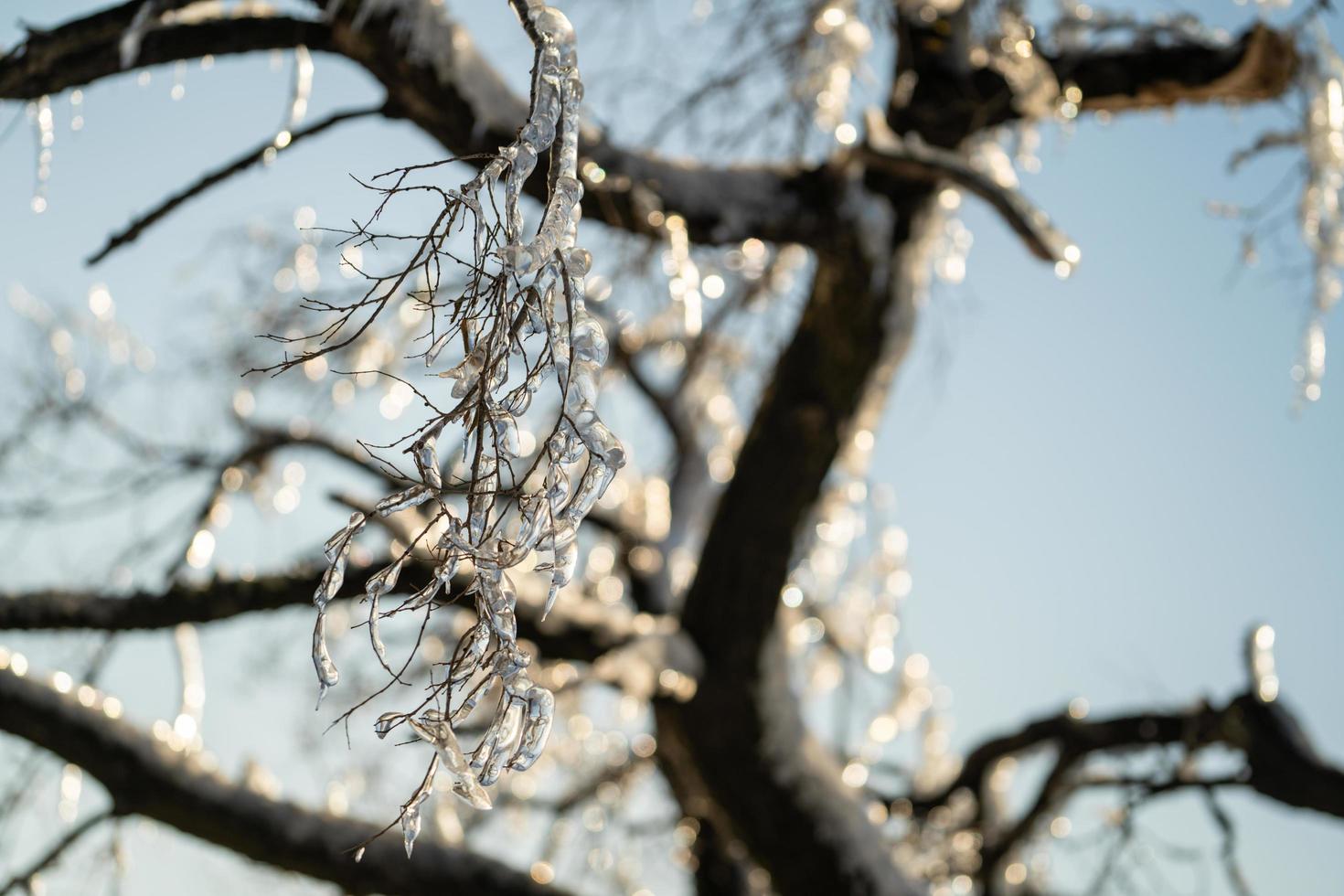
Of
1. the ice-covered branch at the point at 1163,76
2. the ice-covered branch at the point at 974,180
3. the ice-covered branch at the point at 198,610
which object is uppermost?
the ice-covered branch at the point at 1163,76

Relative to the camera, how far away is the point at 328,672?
902 mm

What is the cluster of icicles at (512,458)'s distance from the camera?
864 mm

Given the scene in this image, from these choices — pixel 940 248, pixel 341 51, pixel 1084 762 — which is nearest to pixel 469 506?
pixel 341 51

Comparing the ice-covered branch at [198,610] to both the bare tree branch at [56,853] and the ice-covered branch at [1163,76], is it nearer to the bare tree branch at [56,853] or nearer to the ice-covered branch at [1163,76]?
the bare tree branch at [56,853]

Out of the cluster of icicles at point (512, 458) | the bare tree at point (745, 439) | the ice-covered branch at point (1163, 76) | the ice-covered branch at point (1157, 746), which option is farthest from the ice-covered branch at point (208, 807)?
the ice-covered branch at point (1163, 76)

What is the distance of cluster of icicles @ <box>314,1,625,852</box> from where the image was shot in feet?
2.84

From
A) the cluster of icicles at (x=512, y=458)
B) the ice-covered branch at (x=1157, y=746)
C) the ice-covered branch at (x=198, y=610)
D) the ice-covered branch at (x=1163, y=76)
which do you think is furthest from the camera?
the ice-covered branch at (x=1157, y=746)

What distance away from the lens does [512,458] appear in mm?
923

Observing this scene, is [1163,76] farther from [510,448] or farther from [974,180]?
[510,448]

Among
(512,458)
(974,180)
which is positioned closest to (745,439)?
(974,180)

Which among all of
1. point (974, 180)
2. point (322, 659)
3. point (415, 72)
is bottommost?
point (322, 659)

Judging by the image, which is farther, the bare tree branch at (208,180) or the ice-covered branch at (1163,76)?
the ice-covered branch at (1163,76)

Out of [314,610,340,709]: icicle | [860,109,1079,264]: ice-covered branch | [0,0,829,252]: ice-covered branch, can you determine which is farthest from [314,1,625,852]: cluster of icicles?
[860,109,1079,264]: ice-covered branch

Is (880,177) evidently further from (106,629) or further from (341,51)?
(106,629)
